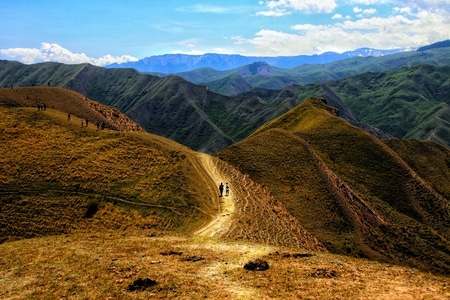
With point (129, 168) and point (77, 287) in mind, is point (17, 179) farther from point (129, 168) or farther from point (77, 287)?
point (77, 287)

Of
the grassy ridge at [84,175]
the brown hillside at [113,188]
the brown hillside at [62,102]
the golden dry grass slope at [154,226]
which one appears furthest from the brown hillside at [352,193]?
the brown hillside at [62,102]

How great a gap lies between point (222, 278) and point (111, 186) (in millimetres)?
35357

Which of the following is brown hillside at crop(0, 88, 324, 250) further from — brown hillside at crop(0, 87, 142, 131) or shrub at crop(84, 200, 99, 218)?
brown hillside at crop(0, 87, 142, 131)

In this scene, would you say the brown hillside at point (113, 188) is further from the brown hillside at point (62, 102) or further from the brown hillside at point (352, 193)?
the brown hillside at point (62, 102)

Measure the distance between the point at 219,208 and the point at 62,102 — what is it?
74.7 metres

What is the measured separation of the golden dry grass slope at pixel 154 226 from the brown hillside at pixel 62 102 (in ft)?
6.03

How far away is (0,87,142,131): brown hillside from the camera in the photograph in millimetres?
99438

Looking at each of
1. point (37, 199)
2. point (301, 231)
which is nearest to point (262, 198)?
point (301, 231)

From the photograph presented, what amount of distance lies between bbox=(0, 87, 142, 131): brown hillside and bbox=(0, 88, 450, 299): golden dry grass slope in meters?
1.84

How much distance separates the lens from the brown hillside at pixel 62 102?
99.4 meters

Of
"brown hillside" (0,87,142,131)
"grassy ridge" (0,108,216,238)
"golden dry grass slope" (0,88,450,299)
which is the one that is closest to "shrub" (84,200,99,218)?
"golden dry grass slope" (0,88,450,299)

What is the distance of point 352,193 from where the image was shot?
91062mm

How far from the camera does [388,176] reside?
108125mm

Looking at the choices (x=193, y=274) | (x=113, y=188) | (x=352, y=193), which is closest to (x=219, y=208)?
(x=113, y=188)
